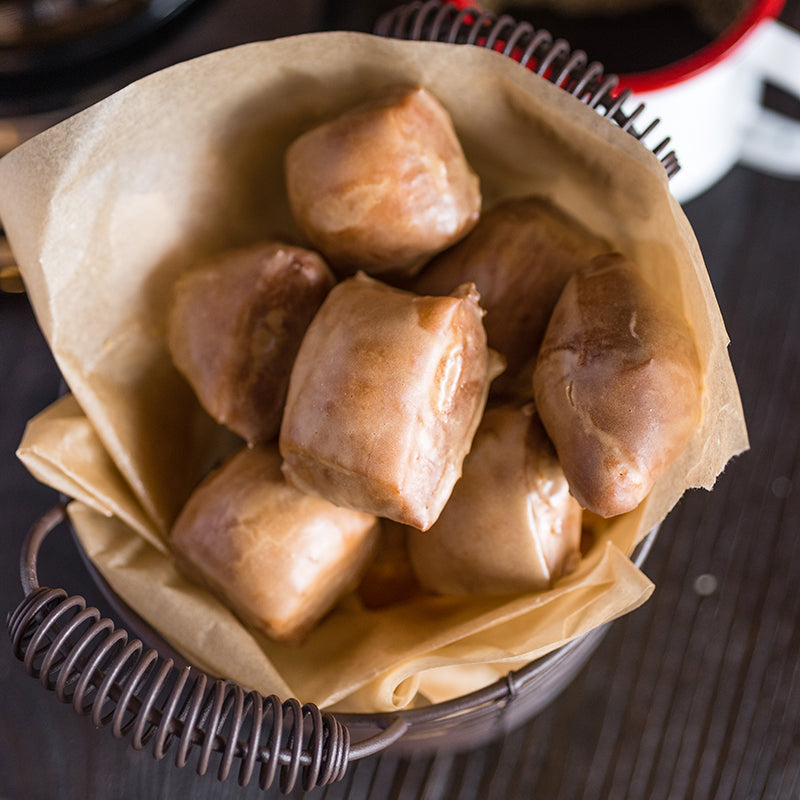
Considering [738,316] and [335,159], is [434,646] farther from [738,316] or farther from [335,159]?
[738,316]

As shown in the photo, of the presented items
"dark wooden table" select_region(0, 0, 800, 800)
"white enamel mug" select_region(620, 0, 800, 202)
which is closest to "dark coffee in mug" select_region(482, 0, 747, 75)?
"white enamel mug" select_region(620, 0, 800, 202)

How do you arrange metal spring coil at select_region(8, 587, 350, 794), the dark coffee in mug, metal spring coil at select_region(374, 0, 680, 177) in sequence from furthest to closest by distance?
the dark coffee in mug → metal spring coil at select_region(374, 0, 680, 177) → metal spring coil at select_region(8, 587, 350, 794)

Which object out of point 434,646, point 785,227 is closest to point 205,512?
point 434,646

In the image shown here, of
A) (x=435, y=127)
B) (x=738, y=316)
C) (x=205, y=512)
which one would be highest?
(x=435, y=127)

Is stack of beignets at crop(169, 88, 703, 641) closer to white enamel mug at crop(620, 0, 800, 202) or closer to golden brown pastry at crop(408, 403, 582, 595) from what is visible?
golden brown pastry at crop(408, 403, 582, 595)

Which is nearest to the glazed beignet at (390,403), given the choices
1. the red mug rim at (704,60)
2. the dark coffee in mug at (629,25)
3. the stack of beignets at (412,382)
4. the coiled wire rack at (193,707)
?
the stack of beignets at (412,382)

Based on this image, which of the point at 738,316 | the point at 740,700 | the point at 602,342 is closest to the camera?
the point at 602,342

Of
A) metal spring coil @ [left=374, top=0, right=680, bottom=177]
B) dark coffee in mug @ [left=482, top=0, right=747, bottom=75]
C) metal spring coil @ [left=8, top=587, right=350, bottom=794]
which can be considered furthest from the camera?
dark coffee in mug @ [left=482, top=0, right=747, bottom=75]
